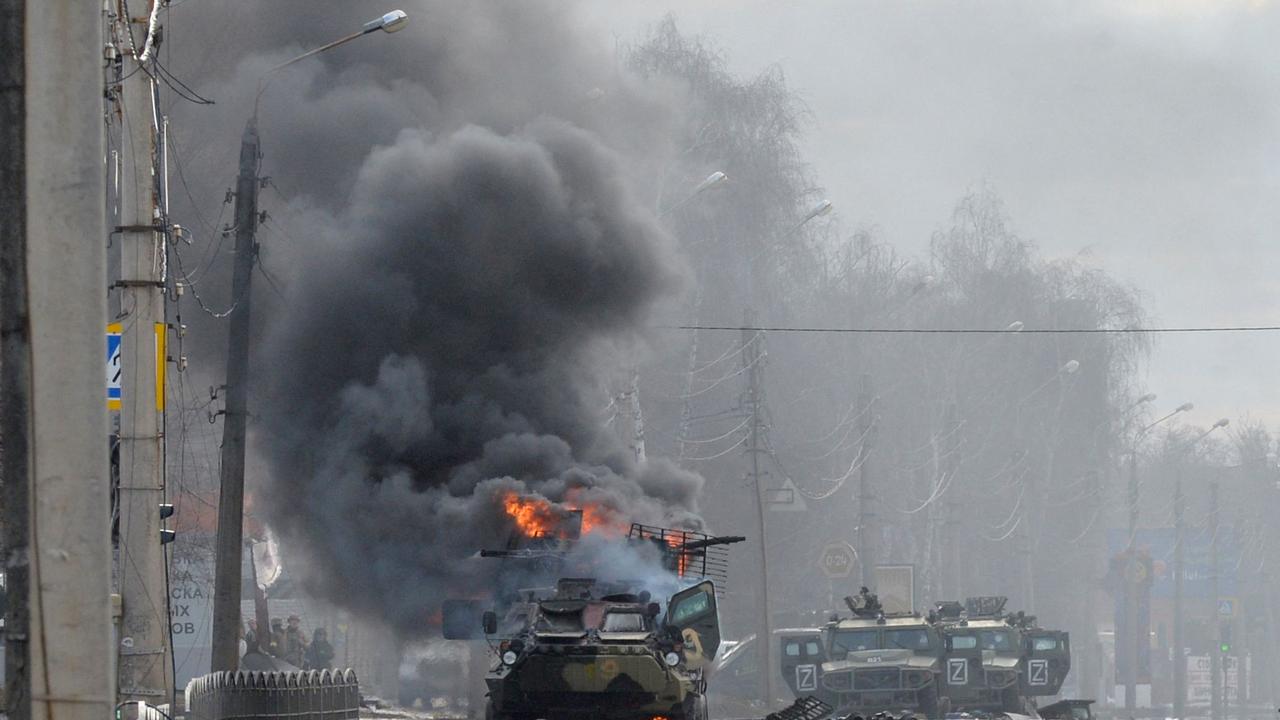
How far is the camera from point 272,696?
52.2ft

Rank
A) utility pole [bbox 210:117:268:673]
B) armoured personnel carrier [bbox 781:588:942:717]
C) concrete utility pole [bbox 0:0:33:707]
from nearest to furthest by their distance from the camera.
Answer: concrete utility pole [bbox 0:0:33:707], utility pole [bbox 210:117:268:673], armoured personnel carrier [bbox 781:588:942:717]

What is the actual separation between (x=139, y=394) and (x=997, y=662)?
14093mm

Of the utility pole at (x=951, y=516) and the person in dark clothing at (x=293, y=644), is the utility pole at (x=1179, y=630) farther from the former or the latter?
the person in dark clothing at (x=293, y=644)

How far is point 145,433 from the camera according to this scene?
1766cm

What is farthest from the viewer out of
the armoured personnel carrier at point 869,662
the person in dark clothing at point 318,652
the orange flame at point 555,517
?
the person in dark clothing at point 318,652

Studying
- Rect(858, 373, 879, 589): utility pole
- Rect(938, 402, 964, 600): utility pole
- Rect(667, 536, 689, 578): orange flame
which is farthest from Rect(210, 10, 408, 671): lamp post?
Rect(938, 402, 964, 600): utility pole

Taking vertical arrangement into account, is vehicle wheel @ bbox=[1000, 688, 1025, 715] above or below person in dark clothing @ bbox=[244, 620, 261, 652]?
below

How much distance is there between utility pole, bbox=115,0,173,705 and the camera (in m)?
17.6

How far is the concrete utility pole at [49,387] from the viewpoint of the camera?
761 cm

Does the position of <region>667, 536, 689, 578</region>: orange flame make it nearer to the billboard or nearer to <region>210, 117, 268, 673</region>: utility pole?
<region>210, 117, 268, 673</region>: utility pole

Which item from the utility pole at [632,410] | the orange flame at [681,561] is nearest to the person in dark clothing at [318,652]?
the utility pole at [632,410]

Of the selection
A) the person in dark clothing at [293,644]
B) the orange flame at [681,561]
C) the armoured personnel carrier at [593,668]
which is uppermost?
the orange flame at [681,561]

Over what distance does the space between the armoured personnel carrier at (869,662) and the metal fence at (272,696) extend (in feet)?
31.0

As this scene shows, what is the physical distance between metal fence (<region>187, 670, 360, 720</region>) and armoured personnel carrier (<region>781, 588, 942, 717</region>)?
372 inches
